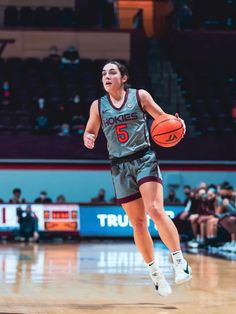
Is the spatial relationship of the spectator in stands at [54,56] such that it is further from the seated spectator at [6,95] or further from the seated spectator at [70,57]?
the seated spectator at [6,95]

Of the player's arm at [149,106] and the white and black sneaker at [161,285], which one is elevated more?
the player's arm at [149,106]

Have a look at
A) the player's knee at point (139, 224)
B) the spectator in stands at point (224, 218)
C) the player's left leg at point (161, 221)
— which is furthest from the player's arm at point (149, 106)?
the spectator in stands at point (224, 218)

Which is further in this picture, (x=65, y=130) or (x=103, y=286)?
(x=65, y=130)

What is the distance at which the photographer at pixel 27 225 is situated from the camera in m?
21.1

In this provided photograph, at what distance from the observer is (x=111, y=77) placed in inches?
309

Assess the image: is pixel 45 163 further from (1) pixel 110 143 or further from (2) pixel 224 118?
(1) pixel 110 143

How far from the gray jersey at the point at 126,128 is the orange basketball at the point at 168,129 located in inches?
5.2

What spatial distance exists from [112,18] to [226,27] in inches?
154

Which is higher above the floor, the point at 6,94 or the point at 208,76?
the point at 208,76

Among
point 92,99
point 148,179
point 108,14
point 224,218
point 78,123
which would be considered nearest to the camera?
point 148,179

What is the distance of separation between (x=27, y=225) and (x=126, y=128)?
13.7 m

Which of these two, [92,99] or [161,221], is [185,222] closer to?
[92,99]

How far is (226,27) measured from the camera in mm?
28766

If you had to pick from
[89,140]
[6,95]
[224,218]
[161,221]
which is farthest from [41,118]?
[161,221]
